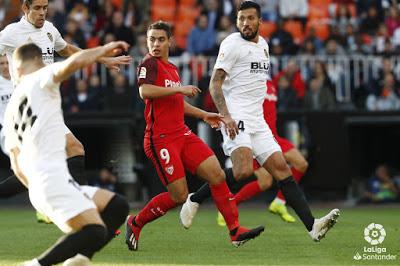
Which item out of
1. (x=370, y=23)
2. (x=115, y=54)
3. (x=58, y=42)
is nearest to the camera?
(x=115, y=54)

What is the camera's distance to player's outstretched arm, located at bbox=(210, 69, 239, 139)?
11672 mm

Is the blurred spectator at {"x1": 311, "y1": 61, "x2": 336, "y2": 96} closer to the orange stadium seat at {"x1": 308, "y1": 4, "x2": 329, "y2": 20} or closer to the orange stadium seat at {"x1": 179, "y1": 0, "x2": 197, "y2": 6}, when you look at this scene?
the orange stadium seat at {"x1": 308, "y1": 4, "x2": 329, "y2": 20}

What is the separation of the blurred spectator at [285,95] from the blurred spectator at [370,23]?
320cm

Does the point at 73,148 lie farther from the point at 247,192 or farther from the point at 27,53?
the point at 247,192

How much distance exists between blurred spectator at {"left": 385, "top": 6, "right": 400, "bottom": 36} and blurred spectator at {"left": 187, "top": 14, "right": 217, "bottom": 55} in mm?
3471

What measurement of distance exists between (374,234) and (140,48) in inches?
374

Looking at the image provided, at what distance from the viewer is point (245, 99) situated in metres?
12.4

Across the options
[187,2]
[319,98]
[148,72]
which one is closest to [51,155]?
[148,72]

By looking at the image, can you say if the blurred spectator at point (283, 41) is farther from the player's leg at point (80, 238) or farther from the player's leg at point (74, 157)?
the player's leg at point (80, 238)

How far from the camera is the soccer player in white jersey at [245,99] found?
39.6ft

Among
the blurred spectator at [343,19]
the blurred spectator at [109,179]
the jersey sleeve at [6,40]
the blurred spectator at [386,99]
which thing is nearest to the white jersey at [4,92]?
the jersey sleeve at [6,40]

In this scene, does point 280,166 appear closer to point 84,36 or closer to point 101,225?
point 101,225

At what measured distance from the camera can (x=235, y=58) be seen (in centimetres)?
1230

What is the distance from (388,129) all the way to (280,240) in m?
9.17
